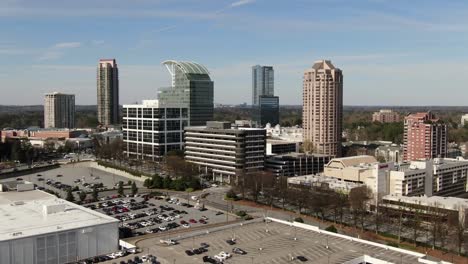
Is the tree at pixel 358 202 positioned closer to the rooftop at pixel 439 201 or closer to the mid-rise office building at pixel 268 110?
the rooftop at pixel 439 201

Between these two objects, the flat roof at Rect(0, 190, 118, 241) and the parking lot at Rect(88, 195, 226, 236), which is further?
the parking lot at Rect(88, 195, 226, 236)

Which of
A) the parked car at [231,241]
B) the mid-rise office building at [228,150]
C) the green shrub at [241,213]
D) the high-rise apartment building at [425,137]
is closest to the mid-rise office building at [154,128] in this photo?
the mid-rise office building at [228,150]

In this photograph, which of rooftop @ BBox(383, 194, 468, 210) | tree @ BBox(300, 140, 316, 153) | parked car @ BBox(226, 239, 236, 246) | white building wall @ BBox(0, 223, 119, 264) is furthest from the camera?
tree @ BBox(300, 140, 316, 153)

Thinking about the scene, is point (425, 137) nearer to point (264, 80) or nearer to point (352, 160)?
point (352, 160)

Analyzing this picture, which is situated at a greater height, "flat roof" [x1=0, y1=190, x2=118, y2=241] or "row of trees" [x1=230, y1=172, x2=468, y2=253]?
"flat roof" [x1=0, y1=190, x2=118, y2=241]

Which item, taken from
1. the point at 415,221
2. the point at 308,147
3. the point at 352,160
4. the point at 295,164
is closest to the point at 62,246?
the point at 415,221

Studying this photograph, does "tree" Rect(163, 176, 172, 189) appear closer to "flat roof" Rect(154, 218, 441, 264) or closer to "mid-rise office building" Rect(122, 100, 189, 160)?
"mid-rise office building" Rect(122, 100, 189, 160)

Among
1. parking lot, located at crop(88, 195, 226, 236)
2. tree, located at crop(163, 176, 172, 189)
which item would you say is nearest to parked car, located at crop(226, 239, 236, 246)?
parking lot, located at crop(88, 195, 226, 236)

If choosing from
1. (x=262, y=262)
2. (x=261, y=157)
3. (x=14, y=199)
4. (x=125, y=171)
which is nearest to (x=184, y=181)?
(x=261, y=157)

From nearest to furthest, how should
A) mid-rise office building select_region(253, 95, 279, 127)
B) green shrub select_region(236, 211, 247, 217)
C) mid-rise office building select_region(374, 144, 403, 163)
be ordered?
green shrub select_region(236, 211, 247, 217) < mid-rise office building select_region(374, 144, 403, 163) < mid-rise office building select_region(253, 95, 279, 127)
